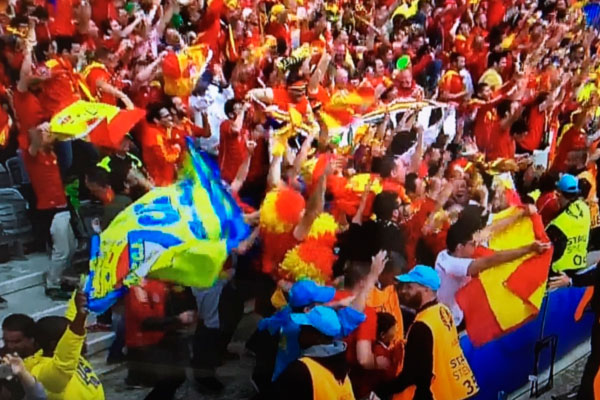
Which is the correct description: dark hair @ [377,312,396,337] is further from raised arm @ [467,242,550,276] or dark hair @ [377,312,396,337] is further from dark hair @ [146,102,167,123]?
dark hair @ [146,102,167,123]

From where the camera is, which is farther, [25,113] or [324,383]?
[324,383]

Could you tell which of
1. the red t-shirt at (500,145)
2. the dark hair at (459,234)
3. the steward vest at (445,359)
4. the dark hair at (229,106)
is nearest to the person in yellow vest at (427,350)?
the steward vest at (445,359)

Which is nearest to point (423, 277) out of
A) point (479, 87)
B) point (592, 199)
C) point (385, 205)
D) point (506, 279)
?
point (385, 205)

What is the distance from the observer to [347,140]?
6.73 ft

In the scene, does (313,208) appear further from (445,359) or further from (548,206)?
(548,206)

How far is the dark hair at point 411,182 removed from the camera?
2.17 metres

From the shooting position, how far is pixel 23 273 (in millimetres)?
1629

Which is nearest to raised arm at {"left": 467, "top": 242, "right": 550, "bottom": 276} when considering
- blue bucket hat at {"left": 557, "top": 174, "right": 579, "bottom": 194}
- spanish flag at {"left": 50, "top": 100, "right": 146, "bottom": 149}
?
blue bucket hat at {"left": 557, "top": 174, "right": 579, "bottom": 194}

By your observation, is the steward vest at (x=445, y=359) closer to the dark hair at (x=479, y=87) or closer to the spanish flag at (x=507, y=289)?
the spanish flag at (x=507, y=289)

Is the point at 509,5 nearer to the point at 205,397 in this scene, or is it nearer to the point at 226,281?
the point at 226,281

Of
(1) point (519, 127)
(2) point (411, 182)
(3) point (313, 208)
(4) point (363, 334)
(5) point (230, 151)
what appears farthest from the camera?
(1) point (519, 127)

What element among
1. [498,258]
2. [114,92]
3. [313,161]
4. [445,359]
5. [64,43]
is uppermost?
[64,43]

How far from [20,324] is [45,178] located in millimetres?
292

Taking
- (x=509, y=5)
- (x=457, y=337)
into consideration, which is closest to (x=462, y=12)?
(x=509, y=5)
